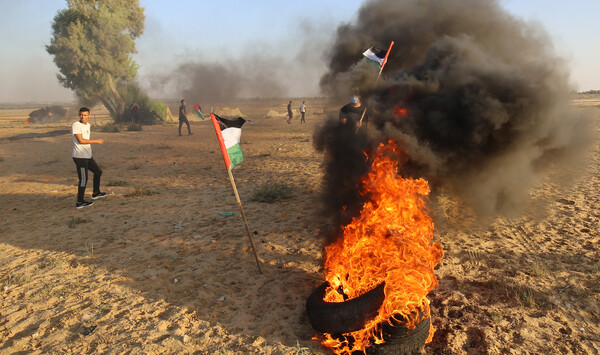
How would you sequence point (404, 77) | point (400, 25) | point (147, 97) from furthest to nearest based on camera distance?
point (147, 97) < point (400, 25) < point (404, 77)

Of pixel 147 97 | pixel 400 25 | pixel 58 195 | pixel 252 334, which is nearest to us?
pixel 252 334

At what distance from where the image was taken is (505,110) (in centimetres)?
489

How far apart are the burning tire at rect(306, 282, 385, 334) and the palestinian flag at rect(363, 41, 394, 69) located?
4738mm

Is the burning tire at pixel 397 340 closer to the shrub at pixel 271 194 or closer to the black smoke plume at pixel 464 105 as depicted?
the black smoke plume at pixel 464 105

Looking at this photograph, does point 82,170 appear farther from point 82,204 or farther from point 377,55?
point 377,55

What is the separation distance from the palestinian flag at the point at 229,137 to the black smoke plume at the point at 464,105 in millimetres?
1899

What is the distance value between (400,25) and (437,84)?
2.76 meters

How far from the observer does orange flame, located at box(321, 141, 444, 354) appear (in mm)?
3512

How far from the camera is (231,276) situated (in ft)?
17.1

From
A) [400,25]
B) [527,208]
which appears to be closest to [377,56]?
[400,25]

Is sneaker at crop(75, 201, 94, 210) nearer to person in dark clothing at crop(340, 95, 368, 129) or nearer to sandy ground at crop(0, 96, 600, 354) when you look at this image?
sandy ground at crop(0, 96, 600, 354)

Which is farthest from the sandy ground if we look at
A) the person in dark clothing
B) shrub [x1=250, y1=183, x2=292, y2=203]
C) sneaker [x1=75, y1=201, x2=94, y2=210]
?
the person in dark clothing

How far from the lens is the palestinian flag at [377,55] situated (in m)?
6.69

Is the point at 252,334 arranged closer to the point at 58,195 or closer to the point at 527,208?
the point at 527,208
